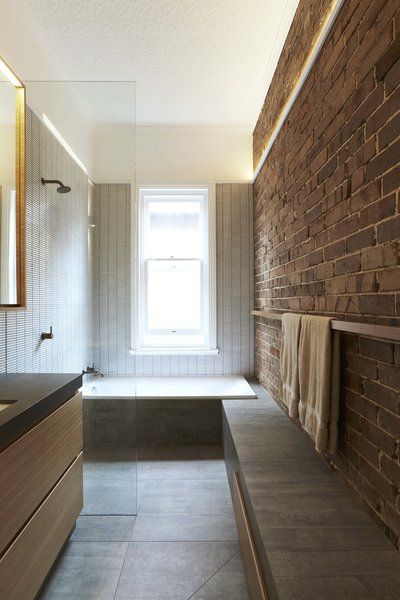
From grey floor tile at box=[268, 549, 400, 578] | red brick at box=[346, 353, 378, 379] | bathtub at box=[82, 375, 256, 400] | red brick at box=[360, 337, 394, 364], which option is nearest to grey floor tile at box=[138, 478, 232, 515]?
bathtub at box=[82, 375, 256, 400]

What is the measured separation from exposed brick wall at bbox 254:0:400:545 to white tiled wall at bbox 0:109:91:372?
57.8 inches

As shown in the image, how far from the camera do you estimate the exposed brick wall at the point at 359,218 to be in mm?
1016

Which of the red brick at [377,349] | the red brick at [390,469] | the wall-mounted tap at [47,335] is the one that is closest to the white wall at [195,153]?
the wall-mounted tap at [47,335]

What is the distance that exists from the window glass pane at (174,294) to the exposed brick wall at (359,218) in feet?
5.08

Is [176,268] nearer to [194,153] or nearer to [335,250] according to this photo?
[194,153]

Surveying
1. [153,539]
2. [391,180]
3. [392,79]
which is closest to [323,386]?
[391,180]

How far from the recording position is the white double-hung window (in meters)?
3.25

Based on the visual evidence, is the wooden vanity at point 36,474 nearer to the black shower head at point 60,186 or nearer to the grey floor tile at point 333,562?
the grey floor tile at point 333,562

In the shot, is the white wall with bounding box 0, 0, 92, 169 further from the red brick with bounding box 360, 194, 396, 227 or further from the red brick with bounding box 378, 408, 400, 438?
the red brick with bounding box 378, 408, 400, 438

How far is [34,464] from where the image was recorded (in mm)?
1190

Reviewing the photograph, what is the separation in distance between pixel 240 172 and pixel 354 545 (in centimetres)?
304

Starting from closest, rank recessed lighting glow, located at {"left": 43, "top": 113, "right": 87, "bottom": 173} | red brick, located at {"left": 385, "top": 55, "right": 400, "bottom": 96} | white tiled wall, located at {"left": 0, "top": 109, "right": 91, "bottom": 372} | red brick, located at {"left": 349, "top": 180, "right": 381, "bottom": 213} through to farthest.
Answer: red brick, located at {"left": 385, "top": 55, "right": 400, "bottom": 96} < red brick, located at {"left": 349, "top": 180, "right": 381, "bottom": 213} < white tiled wall, located at {"left": 0, "top": 109, "right": 91, "bottom": 372} < recessed lighting glow, located at {"left": 43, "top": 113, "right": 87, "bottom": 173}

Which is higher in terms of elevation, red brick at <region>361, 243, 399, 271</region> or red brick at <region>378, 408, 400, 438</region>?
red brick at <region>361, 243, 399, 271</region>

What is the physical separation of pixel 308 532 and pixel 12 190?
79.2 inches
